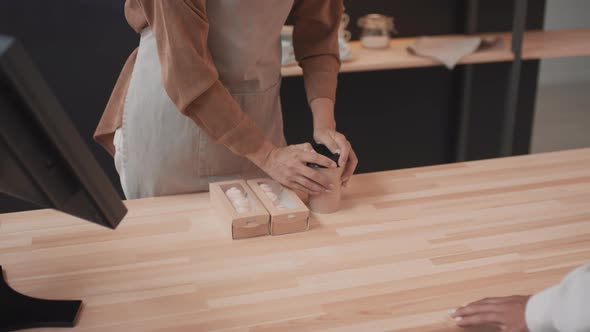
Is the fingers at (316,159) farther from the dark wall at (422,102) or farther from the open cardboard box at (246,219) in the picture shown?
the dark wall at (422,102)

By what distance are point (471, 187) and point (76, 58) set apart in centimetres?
192

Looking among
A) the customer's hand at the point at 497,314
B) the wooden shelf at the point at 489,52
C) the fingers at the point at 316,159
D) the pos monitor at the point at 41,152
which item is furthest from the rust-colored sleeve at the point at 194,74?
the wooden shelf at the point at 489,52

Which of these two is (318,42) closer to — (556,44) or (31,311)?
(31,311)

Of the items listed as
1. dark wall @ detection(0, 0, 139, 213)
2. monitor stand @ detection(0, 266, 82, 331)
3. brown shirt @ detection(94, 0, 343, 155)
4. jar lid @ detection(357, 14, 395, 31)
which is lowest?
jar lid @ detection(357, 14, 395, 31)

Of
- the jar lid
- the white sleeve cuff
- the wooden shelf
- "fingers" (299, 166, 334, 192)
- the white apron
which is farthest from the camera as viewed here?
the jar lid

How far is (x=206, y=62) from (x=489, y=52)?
1.89m

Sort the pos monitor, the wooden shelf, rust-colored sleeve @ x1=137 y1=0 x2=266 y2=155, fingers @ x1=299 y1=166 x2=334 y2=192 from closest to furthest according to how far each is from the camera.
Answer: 1. the pos monitor
2. rust-colored sleeve @ x1=137 y1=0 x2=266 y2=155
3. fingers @ x1=299 y1=166 x2=334 y2=192
4. the wooden shelf

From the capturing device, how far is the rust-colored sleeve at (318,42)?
68.3 inches

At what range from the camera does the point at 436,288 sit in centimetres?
121

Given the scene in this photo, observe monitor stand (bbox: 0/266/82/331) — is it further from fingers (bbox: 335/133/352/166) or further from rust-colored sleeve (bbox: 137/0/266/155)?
fingers (bbox: 335/133/352/166)

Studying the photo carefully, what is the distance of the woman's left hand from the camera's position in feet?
4.98

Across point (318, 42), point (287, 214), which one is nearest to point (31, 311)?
point (287, 214)

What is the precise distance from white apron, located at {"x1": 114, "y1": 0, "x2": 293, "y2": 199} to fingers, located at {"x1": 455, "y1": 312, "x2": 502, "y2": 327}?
771mm

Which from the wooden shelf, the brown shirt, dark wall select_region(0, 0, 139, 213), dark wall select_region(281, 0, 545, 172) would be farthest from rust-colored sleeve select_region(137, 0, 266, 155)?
dark wall select_region(281, 0, 545, 172)
